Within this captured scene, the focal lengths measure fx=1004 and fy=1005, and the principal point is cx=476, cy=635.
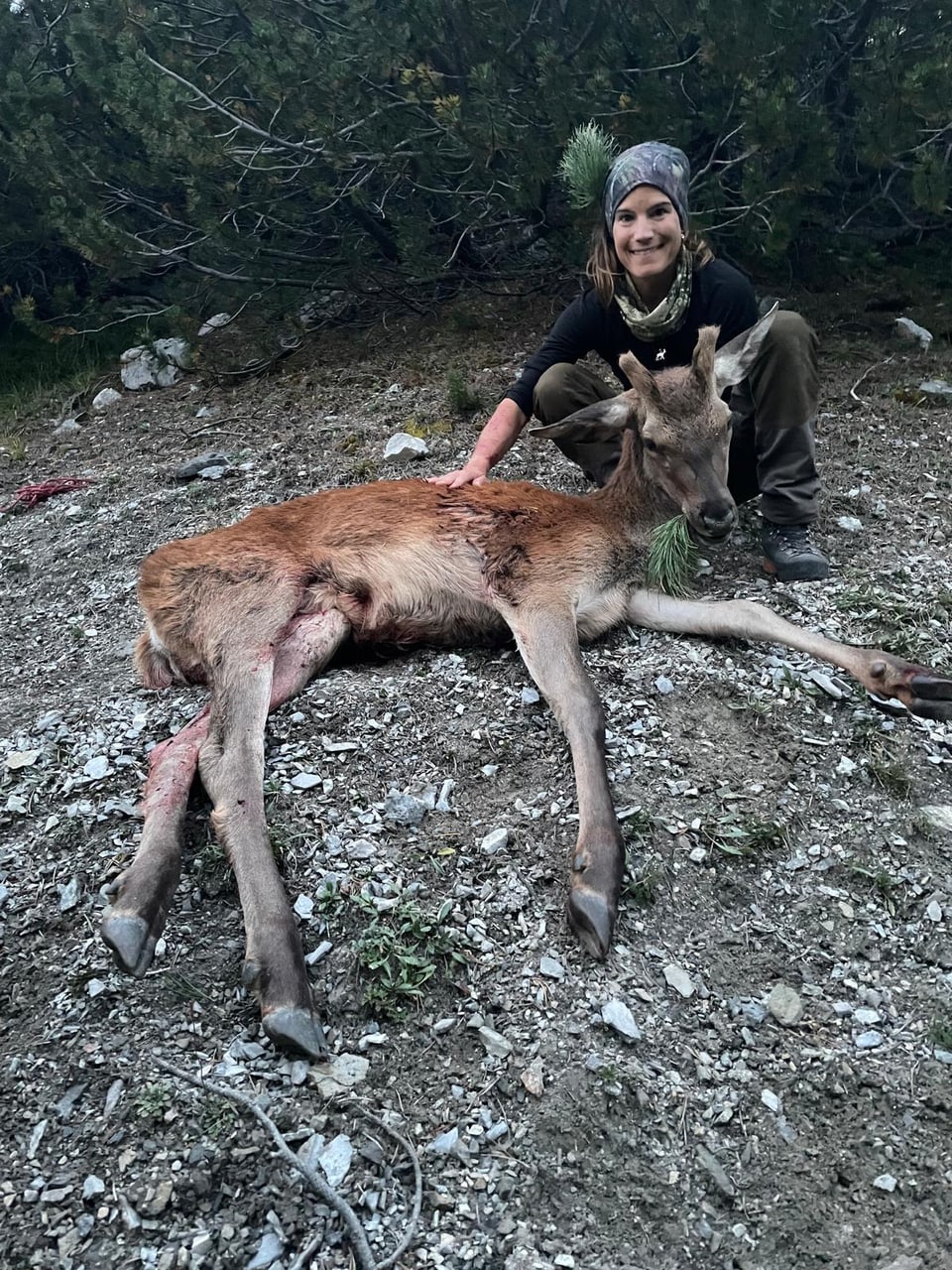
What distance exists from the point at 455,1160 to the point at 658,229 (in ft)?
13.2

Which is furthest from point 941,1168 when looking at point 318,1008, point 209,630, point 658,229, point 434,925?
point 658,229

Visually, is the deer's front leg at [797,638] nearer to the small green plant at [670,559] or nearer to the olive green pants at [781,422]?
the small green plant at [670,559]

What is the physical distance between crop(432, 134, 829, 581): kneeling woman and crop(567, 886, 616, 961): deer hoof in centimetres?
249

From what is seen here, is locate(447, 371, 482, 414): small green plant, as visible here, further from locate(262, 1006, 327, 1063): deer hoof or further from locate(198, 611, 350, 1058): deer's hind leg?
locate(262, 1006, 327, 1063): deer hoof

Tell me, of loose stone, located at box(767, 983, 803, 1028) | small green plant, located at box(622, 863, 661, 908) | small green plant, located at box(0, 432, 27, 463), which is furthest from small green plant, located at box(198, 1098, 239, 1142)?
small green plant, located at box(0, 432, 27, 463)

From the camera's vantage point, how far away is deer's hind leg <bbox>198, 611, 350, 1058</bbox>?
2848mm

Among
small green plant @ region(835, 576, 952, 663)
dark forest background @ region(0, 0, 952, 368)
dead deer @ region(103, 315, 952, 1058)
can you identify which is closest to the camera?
dead deer @ region(103, 315, 952, 1058)

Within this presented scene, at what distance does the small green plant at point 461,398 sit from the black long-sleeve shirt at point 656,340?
1.81 meters

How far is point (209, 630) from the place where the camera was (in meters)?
4.23

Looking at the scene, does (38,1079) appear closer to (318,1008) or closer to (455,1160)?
(318,1008)

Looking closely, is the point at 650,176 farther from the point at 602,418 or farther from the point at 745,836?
the point at 745,836

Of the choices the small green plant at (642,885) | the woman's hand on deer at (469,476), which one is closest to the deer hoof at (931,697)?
the small green plant at (642,885)

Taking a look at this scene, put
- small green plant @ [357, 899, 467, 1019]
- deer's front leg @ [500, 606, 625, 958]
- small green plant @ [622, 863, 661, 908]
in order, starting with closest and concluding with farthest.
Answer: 1. small green plant @ [357, 899, 467, 1019]
2. deer's front leg @ [500, 606, 625, 958]
3. small green plant @ [622, 863, 661, 908]

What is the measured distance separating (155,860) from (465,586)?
197 cm
